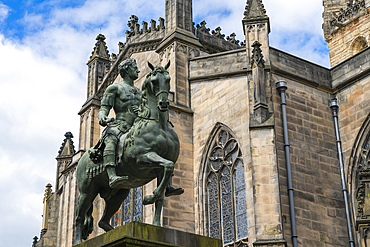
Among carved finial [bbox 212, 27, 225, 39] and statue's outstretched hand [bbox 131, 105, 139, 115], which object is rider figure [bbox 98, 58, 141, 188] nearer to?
statue's outstretched hand [bbox 131, 105, 139, 115]

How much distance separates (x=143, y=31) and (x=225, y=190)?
7.77 metres

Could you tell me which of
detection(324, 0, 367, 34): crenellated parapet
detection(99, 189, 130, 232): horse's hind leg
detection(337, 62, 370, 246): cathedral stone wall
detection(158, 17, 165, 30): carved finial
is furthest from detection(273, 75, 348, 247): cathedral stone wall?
detection(324, 0, 367, 34): crenellated parapet

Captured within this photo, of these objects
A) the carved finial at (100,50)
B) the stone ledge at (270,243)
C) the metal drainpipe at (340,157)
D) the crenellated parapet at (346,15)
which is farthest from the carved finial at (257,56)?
the crenellated parapet at (346,15)

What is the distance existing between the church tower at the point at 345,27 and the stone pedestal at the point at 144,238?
76.2 feet

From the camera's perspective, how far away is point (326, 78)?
53.3 ft

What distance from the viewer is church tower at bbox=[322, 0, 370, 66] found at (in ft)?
90.7

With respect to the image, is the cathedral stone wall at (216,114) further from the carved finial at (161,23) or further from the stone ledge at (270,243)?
the carved finial at (161,23)

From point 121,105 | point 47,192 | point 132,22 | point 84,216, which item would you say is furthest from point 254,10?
point 47,192

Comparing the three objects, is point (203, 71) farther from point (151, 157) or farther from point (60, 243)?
point (151, 157)

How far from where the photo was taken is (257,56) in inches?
570

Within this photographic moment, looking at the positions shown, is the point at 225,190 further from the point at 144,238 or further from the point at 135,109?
the point at 144,238

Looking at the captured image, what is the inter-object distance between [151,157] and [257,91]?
8479 mm

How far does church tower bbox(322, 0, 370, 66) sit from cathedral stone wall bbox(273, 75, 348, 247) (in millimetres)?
12729

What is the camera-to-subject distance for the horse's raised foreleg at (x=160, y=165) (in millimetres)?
5945
